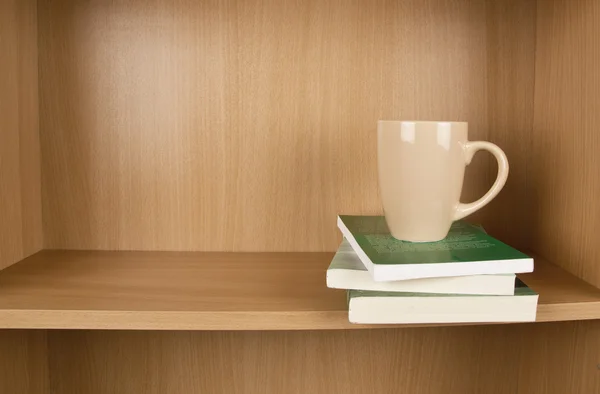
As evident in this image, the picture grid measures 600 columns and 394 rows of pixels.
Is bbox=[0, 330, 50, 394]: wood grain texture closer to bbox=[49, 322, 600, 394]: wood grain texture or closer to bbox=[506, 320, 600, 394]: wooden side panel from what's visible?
bbox=[49, 322, 600, 394]: wood grain texture

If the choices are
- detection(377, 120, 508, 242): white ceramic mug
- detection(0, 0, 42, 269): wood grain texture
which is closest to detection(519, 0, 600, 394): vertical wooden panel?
detection(377, 120, 508, 242): white ceramic mug

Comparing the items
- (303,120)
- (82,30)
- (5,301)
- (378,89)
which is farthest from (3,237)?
(378,89)

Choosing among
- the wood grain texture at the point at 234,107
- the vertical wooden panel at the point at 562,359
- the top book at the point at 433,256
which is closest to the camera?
the top book at the point at 433,256

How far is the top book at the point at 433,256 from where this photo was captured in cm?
51

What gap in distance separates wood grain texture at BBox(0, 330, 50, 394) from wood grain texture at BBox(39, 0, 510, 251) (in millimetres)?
126

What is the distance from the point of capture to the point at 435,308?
52cm

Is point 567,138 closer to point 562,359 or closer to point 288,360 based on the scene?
point 562,359

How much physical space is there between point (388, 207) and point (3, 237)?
17.0 inches

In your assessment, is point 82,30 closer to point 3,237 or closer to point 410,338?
point 3,237

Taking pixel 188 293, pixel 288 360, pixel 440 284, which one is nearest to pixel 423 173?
pixel 440 284


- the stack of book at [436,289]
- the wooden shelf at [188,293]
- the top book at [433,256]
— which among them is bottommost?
the wooden shelf at [188,293]

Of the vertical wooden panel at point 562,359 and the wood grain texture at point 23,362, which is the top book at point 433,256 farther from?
the wood grain texture at point 23,362

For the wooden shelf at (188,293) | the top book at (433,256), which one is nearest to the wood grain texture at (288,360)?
the wooden shelf at (188,293)

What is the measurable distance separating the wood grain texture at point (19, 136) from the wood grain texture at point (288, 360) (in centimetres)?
17
